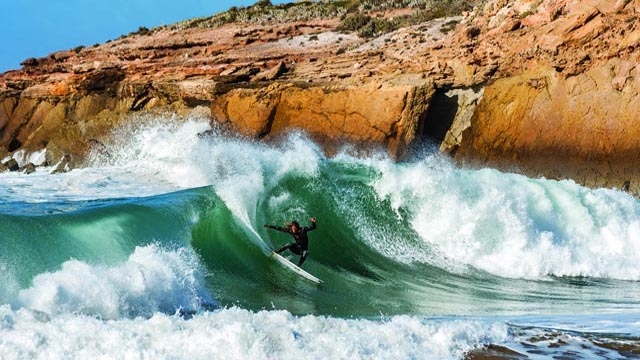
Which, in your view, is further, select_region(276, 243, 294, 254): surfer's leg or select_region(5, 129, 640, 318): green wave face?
select_region(276, 243, 294, 254): surfer's leg

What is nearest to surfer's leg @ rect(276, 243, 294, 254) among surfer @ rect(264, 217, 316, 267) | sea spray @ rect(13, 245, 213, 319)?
surfer @ rect(264, 217, 316, 267)

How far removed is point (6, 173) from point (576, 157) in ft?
70.6

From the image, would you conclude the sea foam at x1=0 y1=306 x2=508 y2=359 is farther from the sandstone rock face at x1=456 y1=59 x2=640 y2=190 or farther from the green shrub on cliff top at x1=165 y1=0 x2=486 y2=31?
the green shrub on cliff top at x1=165 y1=0 x2=486 y2=31

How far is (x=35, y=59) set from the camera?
40.3 metres

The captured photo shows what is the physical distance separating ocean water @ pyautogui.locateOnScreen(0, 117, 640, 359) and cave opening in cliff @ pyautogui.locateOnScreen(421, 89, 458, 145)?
25.4ft

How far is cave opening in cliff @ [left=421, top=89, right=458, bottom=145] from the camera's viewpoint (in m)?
26.2

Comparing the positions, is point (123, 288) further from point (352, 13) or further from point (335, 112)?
point (352, 13)

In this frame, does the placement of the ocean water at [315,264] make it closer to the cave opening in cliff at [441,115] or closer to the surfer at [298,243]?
the surfer at [298,243]

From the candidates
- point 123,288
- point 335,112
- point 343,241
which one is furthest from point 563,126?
point 123,288

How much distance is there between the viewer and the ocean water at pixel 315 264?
697 centimetres

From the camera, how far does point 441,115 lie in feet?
86.3

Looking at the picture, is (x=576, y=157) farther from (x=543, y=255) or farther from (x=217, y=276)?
(x=217, y=276)

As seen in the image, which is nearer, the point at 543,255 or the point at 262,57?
the point at 543,255

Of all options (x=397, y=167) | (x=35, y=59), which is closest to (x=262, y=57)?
(x=35, y=59)
